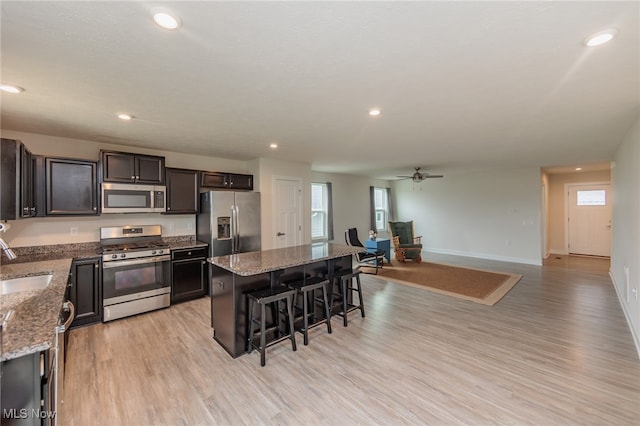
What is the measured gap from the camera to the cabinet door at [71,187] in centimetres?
344

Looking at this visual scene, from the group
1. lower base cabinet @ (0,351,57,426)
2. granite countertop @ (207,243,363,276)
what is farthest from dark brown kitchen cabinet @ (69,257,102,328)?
lower base cabinet @ (0,351,57,426)

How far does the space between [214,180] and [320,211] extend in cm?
337

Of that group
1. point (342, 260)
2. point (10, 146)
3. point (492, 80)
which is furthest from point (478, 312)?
point (10, 146)

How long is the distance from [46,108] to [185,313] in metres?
2.83

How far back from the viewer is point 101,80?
211 cm

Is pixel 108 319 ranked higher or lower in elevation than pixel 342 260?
lower

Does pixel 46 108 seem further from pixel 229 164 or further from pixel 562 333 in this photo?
pixel 562 333

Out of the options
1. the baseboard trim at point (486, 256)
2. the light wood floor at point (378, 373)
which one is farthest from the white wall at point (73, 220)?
the baseboard trim at point (486, 256)

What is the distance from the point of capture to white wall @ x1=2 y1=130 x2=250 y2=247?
3521 mm

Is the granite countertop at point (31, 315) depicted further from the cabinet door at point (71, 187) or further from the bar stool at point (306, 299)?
the bar stool at point (306, 299)

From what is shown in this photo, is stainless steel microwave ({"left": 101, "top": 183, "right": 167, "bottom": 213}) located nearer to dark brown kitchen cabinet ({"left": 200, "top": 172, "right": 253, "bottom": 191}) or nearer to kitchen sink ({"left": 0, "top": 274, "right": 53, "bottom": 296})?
dark brown kitchen cabinet ({"left": 200, "top": 172, "right": 253, "bottom": 191})

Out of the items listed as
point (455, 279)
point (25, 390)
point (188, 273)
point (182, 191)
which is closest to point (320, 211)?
point (455, 279)

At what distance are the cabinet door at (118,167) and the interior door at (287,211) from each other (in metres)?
2.38

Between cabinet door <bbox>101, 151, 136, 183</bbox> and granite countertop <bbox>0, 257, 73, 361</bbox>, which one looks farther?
cabinet door <bbox>101, 151, 136, 183</bbox>
